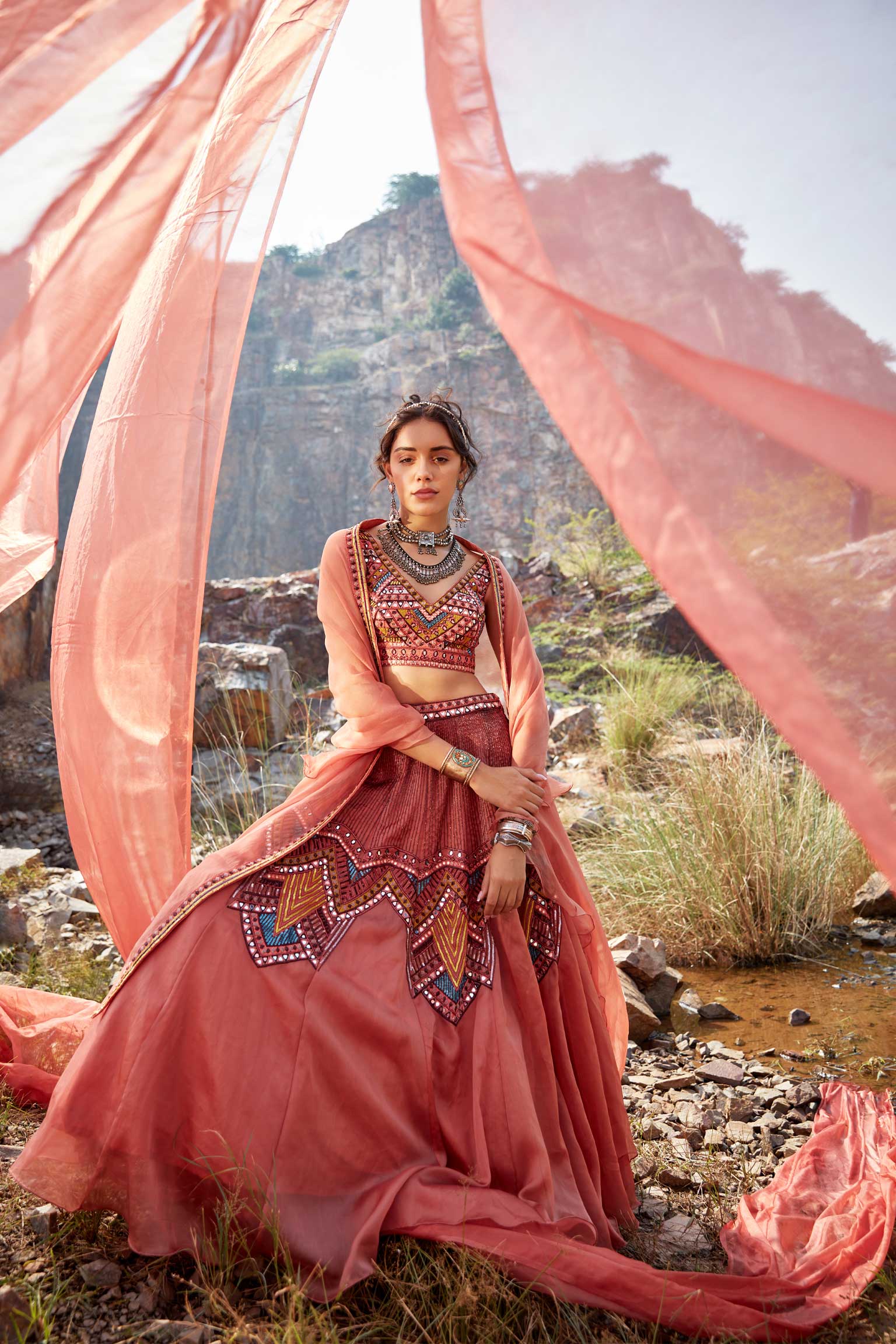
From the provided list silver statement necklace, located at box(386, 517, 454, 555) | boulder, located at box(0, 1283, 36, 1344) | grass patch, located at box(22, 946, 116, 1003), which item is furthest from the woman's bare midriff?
grass patch, located at box(22, 946, 116, 1003)

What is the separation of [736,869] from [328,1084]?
2536 millimetres

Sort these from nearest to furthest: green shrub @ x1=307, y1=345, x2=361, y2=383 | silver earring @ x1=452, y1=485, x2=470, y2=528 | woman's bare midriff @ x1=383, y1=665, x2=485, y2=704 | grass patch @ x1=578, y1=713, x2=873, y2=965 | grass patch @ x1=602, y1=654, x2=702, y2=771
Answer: woman's bare midriff @ x1=383, y1=665, x2=485, y2=704 → silver earring @ x1=452, y1=485, x2=470, y2=528 → grass patch @ x1=578, y1=713, x2=873, y2=965 → grass patch @ x1=602, y1=654, x2=702, y2=771 → green shrub @ x1=307, y1=345, x2=361, y2=383

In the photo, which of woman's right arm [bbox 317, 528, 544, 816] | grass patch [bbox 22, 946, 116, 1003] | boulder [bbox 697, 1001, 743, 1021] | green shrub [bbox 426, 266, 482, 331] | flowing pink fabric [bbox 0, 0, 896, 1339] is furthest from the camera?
green shrub [bbox 426, 266, 482, 331]

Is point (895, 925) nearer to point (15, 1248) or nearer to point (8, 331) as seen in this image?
point (15, 1248)

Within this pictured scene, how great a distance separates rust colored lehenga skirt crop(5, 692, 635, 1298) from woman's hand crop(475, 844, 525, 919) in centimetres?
5

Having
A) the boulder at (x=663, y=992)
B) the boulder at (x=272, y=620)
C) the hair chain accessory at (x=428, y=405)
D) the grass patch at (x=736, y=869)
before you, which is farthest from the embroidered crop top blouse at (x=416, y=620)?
the boulder at (x=272, y=620)

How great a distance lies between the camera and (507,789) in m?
1.98

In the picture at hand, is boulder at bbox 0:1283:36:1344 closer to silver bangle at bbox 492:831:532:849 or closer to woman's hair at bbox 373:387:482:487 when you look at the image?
silver bangle at bbox 492:831:532:849

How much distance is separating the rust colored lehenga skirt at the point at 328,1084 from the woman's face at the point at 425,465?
0.84 m

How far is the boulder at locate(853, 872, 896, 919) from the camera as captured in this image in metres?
4.13

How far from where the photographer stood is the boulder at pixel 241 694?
663 cm

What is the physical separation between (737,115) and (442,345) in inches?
1165

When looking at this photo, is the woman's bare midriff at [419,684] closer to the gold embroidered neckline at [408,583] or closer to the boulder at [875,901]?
the gold embroidered neckline at [408,583]

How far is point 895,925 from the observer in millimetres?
4086
